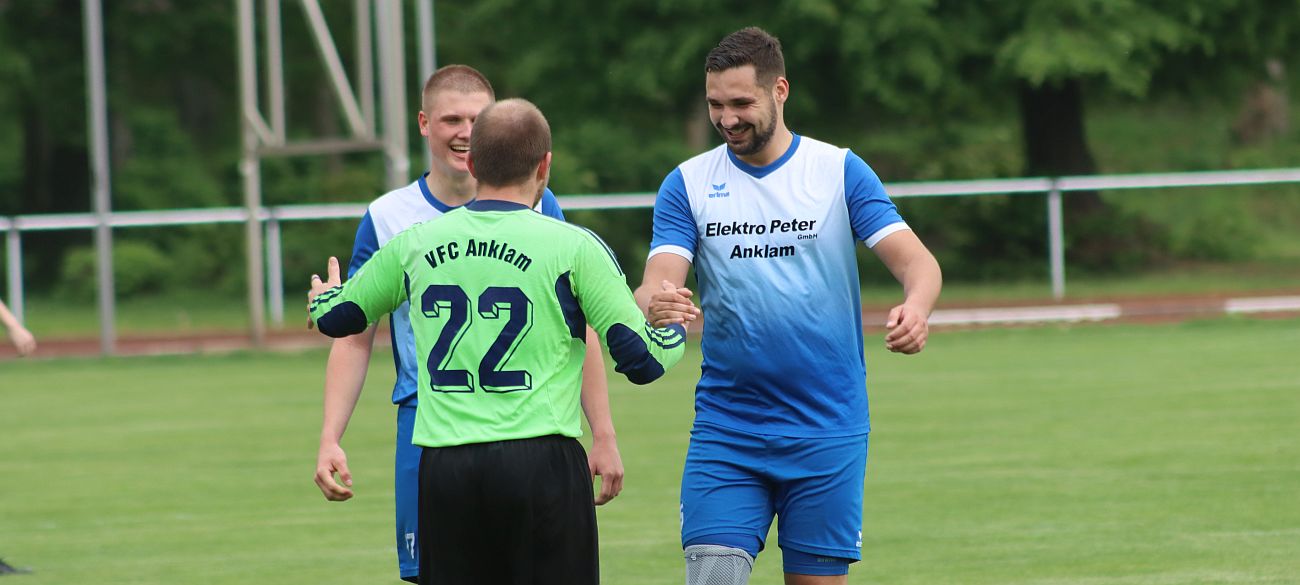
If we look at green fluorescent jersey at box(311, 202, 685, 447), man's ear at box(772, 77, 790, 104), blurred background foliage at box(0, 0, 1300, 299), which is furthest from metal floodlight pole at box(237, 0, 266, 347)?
green fluorescent jersey at box(311, 202, 685, 447)

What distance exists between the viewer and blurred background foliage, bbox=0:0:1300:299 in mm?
23938

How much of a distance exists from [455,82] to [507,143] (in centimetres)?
113

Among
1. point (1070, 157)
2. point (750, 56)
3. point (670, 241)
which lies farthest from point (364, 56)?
point (750, 56)

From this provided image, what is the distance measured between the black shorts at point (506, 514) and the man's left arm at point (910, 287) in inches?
37.3

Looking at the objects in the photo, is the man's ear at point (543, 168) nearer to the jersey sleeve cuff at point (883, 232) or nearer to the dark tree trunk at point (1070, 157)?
the jersey sleeve cuff at point (883, 232)

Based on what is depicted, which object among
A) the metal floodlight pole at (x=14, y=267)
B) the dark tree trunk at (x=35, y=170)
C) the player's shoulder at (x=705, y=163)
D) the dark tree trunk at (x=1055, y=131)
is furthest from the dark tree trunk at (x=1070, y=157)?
the player's shoulder at (x=705, y=163)

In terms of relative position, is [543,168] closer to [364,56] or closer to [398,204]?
[398,204]

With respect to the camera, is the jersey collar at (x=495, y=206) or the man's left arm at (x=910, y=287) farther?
the man's left arm at (x=910, y=287)

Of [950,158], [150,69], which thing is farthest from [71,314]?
[950,158]

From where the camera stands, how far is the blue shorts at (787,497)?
5430 millimetres

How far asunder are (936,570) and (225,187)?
112 ft

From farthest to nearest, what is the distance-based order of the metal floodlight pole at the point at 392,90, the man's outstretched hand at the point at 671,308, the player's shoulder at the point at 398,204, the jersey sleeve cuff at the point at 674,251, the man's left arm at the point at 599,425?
the metal floodlight pole at the point at 392,90 < the player's shoulder at the point at 398,204 < the jersey sleeve cuff at the point at 674,251 < the man's left arm at the point at 599,425 < the man's outstretched hand at the point at 671,308

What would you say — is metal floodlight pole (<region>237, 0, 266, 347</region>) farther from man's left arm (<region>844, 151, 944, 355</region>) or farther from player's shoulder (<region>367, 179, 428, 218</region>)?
man's left arm (<region>844, 151, 944, 355</region>)

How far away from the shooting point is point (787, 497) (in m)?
5.50
